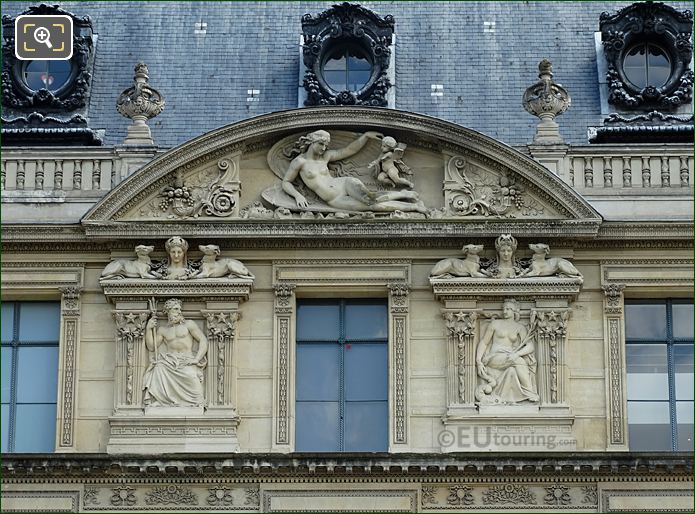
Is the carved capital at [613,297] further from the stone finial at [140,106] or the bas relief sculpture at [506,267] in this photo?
the stone finial at [140,106]

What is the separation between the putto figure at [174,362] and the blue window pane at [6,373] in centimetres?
220

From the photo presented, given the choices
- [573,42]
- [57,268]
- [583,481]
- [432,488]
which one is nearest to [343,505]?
[432,488]

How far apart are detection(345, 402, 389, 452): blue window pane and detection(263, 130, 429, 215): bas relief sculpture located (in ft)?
9.78

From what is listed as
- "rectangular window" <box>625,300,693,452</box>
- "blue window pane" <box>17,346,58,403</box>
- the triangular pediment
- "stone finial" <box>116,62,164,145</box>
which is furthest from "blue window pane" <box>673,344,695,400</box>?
"blue window pane" <box>17,346,58,403</box>

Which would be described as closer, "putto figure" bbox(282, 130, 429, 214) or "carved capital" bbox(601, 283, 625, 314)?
"carved capital" bbox(601, 283, 625, 314)

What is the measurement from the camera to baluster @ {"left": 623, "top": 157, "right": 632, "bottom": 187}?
1393 inches

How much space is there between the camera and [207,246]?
34.8 metres

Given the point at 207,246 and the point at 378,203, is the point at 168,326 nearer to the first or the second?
the point at 207,246

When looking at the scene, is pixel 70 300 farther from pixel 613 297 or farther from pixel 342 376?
pixel 613 297

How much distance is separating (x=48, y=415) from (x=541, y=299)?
24.8 feet

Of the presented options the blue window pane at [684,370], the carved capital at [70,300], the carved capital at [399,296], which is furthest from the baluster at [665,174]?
the carved capital at [70,300]

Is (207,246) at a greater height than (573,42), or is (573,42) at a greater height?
(573,42)

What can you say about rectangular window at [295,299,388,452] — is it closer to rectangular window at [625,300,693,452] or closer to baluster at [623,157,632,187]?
rectangular window at [625,300,693,452]

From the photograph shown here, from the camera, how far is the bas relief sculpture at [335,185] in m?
35.1
